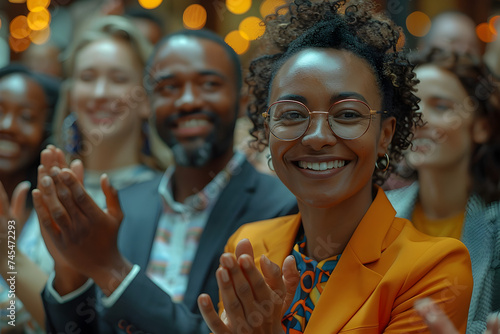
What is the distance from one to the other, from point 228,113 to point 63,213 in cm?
52

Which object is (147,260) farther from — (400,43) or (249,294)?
(400,43)

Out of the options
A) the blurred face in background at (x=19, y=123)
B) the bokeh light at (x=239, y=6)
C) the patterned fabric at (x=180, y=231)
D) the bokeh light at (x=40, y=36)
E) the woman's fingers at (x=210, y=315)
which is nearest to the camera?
the woman's fingers at (x=210, y=315)

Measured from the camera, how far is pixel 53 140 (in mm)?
1938

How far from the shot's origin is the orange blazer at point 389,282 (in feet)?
2.85

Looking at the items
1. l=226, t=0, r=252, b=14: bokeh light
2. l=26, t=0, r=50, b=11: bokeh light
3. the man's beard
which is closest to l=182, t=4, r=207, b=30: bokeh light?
l=226, t=0, r=252, b=14: bokeh light

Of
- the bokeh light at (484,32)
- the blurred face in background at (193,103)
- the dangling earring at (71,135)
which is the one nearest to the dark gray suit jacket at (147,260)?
the blurred face in background at (193,103)

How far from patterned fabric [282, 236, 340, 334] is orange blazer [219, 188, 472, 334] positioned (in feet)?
0.11

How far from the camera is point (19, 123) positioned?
175 cm

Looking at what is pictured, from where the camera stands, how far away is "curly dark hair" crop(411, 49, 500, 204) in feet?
4.19

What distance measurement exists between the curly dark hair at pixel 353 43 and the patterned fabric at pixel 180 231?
1.20 feet

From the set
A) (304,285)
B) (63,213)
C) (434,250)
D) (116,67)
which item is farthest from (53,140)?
(434,250)

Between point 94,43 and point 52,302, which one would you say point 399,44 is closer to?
point 52,302

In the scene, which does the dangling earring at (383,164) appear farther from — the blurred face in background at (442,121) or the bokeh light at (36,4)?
the bokeh light at (36,4)

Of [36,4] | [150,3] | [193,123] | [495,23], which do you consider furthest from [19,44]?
[495,23]
